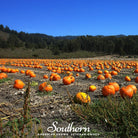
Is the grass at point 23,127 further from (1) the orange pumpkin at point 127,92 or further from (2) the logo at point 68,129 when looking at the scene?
(1) the orange pumpkin at point 127,92

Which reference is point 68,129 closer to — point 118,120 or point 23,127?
point 118,120

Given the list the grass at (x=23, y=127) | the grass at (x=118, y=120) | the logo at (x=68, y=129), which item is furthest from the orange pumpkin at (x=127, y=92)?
the grass at (x=23, y=127)

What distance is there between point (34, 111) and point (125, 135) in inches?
82.2

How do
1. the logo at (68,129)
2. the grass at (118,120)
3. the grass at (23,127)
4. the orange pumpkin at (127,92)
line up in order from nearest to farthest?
the grass at (23,127) → the grass at (118,120) → the logo at (68,129) → the orange pumpkin at (127,92)

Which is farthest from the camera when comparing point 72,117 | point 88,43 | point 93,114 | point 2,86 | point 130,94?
point 88,43

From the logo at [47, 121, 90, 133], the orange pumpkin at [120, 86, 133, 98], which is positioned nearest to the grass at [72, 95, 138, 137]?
the logo at [47, 121, 90, 133]

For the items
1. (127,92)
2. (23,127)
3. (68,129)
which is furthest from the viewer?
(127,92)

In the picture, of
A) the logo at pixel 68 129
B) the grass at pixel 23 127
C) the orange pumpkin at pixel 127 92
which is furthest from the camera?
the orange pumpkin at pixel 127 92

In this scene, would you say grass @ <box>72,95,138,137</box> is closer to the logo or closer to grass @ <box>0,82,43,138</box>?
the logo

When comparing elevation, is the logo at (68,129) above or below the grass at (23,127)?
below

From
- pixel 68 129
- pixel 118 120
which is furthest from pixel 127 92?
pixel 68 129

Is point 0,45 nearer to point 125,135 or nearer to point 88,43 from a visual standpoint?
Answer: point 88,43

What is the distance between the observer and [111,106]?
300 centimetres

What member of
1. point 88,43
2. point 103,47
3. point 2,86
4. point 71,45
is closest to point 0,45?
point 71,45
